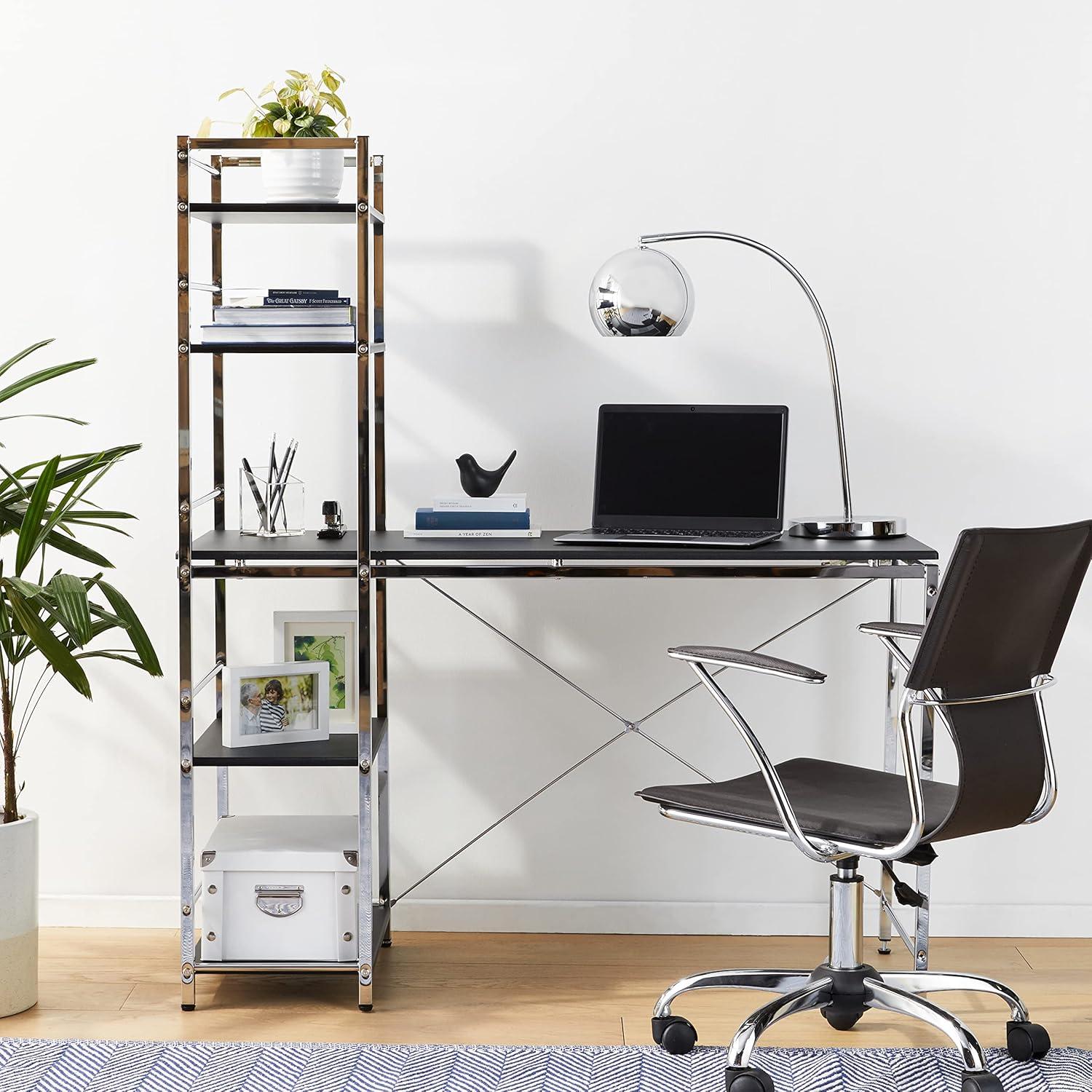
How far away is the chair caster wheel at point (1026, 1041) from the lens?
2268mm

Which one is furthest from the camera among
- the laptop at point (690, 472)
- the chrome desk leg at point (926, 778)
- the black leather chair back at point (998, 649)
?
the laptop at point (690, 472)

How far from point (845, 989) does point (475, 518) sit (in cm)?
110

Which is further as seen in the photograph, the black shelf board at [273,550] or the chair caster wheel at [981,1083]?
the black shelf board at [273,550]

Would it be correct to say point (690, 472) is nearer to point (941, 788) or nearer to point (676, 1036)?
point (941, 788)

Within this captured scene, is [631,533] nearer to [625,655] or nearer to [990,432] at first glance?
[625,655]

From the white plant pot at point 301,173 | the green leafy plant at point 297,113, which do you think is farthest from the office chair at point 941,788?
the green leafy plant at point 297,113

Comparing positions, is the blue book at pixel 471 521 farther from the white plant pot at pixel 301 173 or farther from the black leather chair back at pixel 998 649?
the black leather chair back at pixel 998 649

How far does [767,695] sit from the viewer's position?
9.61ft

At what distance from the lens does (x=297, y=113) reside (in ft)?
8.24

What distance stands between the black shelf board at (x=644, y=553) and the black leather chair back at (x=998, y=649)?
348 millimetres

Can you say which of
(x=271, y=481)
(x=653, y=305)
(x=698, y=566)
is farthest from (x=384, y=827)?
(x=653, y=305)

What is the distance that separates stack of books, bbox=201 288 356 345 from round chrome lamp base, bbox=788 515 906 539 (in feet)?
3.15

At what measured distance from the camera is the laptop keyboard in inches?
101

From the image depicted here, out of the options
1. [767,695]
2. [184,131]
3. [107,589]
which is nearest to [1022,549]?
[767,695]
